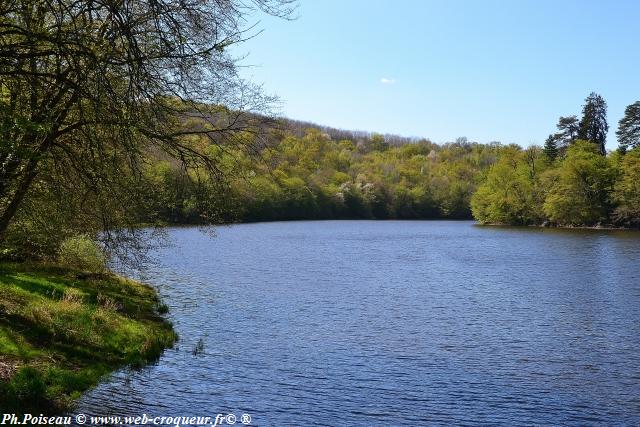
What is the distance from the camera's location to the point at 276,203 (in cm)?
11756

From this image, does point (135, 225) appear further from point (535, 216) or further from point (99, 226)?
point (535, 216)

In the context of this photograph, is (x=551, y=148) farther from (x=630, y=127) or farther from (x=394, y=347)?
(x=394, y=347)

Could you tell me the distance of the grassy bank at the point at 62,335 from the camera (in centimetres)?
1237

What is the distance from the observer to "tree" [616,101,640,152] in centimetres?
Result: 10462

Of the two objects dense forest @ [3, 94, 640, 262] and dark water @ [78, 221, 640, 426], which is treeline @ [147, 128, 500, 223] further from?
dark water @ [78, 221, 640, 426]

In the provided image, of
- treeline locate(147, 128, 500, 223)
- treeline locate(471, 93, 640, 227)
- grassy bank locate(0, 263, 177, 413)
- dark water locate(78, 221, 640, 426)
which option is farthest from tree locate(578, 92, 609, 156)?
grassy bank locate(0, 263, 177, 413)

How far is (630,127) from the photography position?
10538cm

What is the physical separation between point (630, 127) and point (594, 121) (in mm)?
6719

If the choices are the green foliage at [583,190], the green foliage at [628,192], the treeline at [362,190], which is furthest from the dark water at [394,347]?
the green foliage at [583,190]

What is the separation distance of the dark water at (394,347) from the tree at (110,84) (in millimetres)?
5798

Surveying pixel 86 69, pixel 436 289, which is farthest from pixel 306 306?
pixel 86 69

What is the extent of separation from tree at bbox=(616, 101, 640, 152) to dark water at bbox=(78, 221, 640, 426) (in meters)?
72.2

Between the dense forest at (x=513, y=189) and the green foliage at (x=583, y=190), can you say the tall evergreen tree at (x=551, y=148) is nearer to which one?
the dense forest at (x=513, y=189)

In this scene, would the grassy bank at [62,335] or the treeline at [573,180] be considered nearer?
the grassy bank at [62,335]
